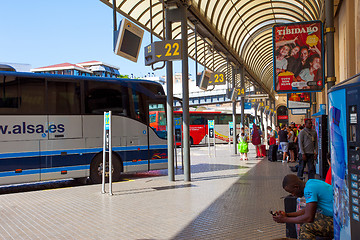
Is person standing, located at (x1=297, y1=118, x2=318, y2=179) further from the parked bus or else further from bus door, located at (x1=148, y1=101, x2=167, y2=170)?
the parked bus

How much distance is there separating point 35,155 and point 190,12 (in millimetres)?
6541

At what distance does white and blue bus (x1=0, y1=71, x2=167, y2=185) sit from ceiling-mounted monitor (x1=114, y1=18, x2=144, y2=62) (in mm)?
3493

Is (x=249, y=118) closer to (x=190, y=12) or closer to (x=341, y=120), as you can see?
(x=190, y=12)

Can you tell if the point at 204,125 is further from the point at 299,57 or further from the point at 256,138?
the point at 299,57

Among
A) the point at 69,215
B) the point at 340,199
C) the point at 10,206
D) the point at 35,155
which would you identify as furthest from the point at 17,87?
the point at 340,199

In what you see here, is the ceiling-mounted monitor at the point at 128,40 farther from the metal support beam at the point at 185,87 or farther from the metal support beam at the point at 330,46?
the metal support beam at the point at 330,46

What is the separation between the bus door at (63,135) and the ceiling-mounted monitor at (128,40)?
3.48m

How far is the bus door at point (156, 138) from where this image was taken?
13422 mm

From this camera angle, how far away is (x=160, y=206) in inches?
326

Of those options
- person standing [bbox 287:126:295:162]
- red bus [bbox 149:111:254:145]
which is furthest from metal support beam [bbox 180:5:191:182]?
red bus [bbox 149:111:254:145]

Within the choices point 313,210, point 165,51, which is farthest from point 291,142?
point 313,210

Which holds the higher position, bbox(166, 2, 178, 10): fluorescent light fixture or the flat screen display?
bbox(166, 2, 178, 10): fluorescent light fixture

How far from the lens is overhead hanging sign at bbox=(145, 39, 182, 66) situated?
10586 millimetres

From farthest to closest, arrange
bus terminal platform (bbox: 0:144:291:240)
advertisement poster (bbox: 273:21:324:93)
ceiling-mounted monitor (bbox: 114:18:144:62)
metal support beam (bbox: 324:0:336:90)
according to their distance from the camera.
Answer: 1. advertisement poster (bbox: 273:21:324:93)
2. ceiling-mounted monitor (bbox: 114:18:144:62)
3. metal support beam (bbox: 324:0:336:90)
4. bus terminal platform (bbox: 0:144:291:240)
